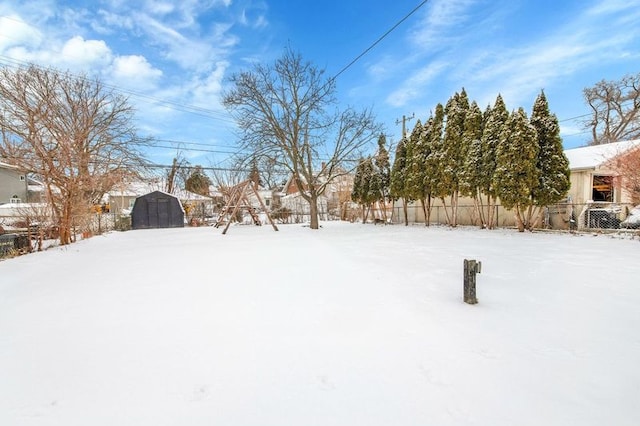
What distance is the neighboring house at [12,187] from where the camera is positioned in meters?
21.4

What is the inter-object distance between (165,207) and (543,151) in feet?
64.8

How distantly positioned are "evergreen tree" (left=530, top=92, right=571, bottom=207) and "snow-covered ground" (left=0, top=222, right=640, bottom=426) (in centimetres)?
665

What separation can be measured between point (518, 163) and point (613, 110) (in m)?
19.0

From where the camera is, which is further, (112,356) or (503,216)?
(503,216)

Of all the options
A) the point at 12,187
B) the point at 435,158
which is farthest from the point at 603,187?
the point at 12,187

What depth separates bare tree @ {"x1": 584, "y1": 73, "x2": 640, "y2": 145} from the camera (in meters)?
20.2

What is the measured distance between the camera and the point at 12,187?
72.3 ft

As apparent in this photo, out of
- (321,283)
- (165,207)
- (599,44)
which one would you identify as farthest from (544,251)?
(165,207)

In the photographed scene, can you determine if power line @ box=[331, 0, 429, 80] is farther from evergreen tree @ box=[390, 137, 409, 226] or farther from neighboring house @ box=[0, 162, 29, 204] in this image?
neighboring house @ box=[0, 162, 29, 204]

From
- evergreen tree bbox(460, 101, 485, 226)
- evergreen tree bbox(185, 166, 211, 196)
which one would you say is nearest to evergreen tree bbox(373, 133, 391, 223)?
evergreen tree bbox(460, 101, 485, 226)

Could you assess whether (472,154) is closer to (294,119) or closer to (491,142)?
(491,142)

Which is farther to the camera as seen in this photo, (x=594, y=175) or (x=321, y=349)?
(x=594, y=175)

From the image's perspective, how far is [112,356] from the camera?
2391 millimetres

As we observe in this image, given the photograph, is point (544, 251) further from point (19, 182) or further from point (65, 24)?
point (19, 182)
